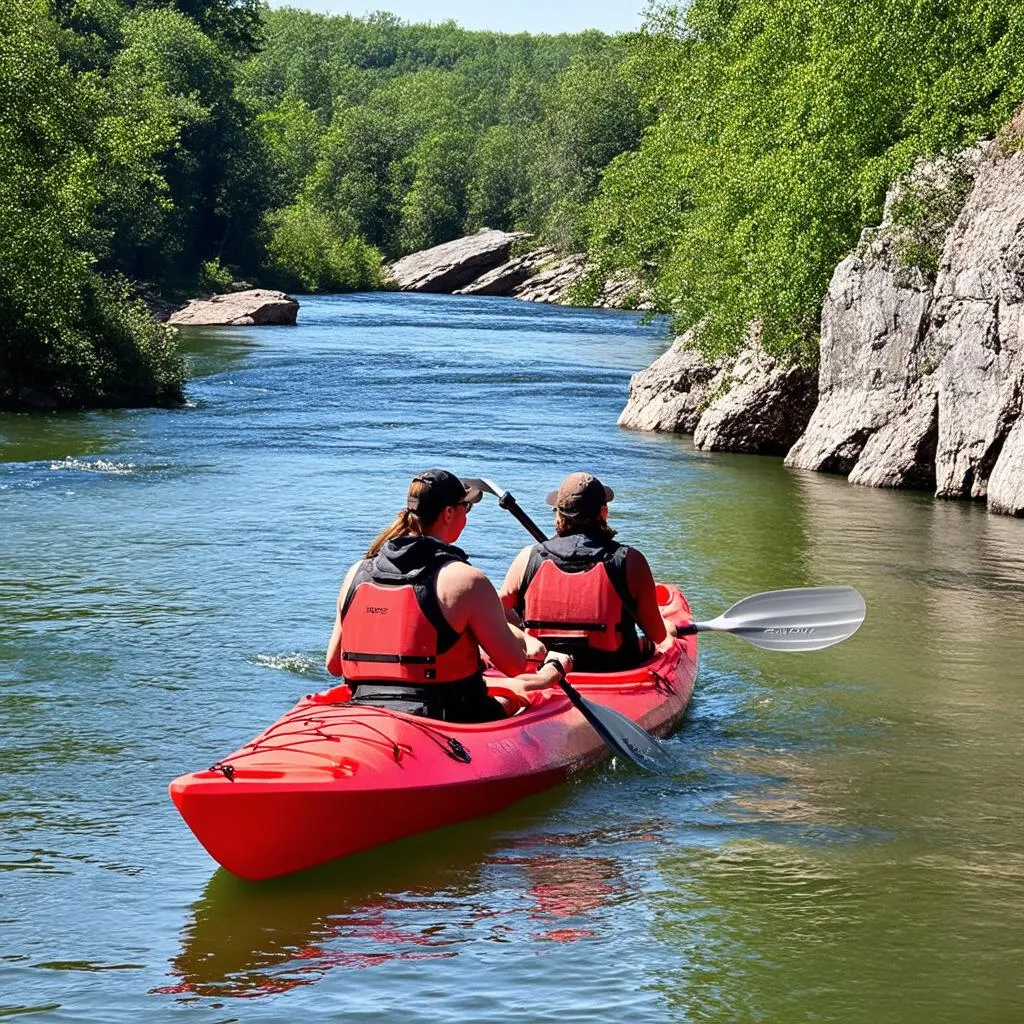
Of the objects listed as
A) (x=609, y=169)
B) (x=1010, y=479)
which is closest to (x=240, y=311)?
(x=609, y=169)

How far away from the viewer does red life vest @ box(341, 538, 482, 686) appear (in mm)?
6391

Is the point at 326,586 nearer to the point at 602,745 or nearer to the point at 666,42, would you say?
the point at 602,745

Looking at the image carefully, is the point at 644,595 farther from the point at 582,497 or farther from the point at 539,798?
the point at 539,798

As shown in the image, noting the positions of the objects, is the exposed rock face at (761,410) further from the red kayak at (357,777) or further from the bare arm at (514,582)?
the red kayak at (357,777)

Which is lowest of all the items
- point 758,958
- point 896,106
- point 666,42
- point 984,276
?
point 758,958

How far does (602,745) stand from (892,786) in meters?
1.39

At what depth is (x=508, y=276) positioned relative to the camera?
197 ft

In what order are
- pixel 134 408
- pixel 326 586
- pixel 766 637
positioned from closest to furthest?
pixel 766 637 < pixel 326 586 < pixel 134 408

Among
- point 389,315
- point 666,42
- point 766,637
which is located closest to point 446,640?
point 766,637

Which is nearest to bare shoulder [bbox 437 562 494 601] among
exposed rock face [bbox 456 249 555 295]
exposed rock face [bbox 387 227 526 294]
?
exposed rock face [bbox 456 249 555 295]

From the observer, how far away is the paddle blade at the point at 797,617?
30.1 ft

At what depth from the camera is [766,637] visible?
30.2 ft

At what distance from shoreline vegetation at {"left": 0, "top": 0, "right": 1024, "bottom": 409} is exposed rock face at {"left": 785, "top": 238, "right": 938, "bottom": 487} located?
494mm

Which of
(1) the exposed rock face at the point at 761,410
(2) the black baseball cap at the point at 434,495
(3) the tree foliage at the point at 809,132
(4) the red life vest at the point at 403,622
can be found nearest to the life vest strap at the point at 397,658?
(4) the red life vest at the point at 403,622
